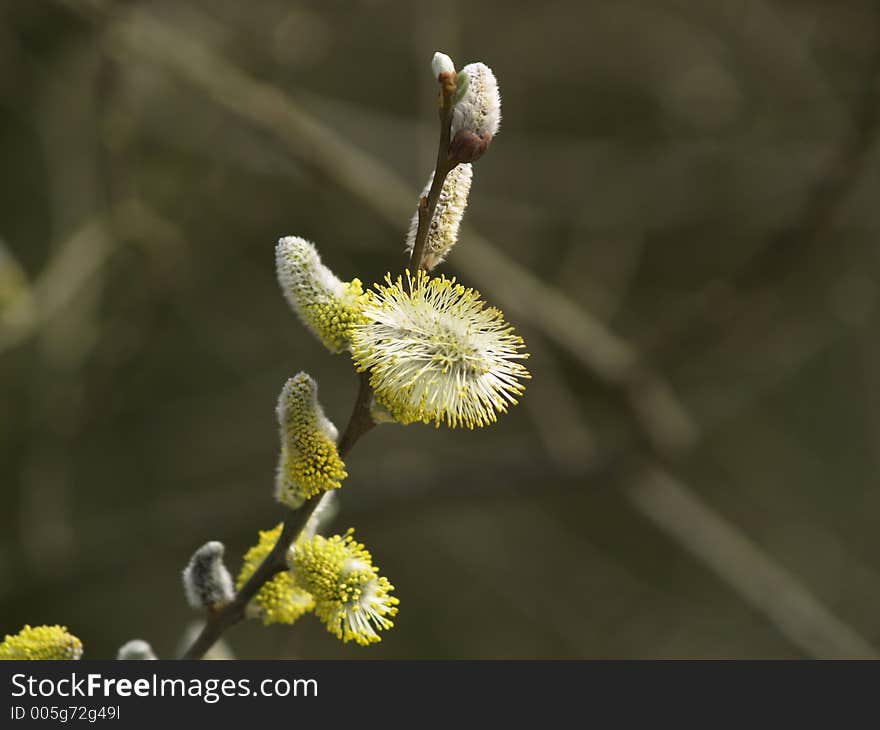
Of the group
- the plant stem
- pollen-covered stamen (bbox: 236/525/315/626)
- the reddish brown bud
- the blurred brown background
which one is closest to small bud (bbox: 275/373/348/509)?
the plant stem

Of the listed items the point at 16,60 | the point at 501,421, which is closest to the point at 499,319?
the point at 16,60

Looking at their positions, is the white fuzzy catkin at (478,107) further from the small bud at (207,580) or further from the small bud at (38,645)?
the small bud at (38,645)

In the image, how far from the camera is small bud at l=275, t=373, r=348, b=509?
107cm

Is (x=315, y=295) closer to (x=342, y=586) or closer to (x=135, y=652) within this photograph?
(x=342, y=586)

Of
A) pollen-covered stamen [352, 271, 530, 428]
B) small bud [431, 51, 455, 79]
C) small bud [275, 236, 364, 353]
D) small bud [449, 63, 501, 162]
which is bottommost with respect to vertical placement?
pollen-covered stamen [352, 271, 530, 428]

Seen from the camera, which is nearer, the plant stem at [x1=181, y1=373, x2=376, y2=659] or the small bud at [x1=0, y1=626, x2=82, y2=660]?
the plant stem at [x1=181, y1=373, x2=376, y2=659]

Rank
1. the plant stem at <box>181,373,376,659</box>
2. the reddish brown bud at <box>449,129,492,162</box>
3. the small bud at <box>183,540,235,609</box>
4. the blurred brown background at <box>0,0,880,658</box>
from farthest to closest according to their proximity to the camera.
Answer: the blurred brown background at <box>0,0,880,658</box> < the small bud at <box>183,540,235,609</box> < the plant stem at <box>181,373,376,659</box> < the reddish brown bud at <box>449,129,492,162</box>

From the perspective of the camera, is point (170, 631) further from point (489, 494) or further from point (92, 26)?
point (92, 26)

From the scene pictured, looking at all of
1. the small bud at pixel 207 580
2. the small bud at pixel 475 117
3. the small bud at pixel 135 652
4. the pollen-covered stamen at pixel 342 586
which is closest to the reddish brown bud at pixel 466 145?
the small bud at pixel 475 117

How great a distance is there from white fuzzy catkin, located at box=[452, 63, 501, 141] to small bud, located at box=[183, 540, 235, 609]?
0.58m

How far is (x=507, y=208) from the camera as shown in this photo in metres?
3.55

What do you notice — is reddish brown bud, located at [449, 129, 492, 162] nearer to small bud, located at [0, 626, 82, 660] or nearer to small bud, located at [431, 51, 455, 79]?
small bud, located at [431, 51, 455, 79]

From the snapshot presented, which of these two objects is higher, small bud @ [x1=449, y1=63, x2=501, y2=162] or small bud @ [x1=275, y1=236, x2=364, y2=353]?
small bud @ [x1=449, y1=63, x2=501, y2=162]

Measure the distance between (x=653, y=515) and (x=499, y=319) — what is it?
2.14 meters
